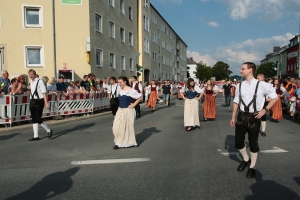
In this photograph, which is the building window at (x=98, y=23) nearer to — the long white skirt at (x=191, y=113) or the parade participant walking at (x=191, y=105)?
the parade participant walking at (x=191, y=105)

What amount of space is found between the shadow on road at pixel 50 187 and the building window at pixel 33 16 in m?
18.8

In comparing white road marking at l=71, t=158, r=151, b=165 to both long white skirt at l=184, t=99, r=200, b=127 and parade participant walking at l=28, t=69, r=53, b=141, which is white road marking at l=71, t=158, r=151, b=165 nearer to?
parade participant walking at l=28, t=69, r=53, b=141

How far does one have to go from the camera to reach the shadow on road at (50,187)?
3854 millimetres

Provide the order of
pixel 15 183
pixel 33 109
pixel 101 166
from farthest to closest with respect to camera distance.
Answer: pixel 33 109 → pixel 101 166 → pixel 15 183

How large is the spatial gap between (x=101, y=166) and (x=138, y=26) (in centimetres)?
3149

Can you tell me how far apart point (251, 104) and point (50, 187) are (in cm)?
340

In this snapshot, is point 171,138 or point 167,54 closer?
point 171,138

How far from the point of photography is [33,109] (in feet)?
25.8

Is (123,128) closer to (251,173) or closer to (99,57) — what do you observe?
(251,173)

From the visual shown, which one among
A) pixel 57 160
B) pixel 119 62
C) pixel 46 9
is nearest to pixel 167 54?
pixel 119 62

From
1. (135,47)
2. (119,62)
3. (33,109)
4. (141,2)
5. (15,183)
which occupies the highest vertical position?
(141,2)

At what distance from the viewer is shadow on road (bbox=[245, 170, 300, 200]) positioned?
12.3 ft

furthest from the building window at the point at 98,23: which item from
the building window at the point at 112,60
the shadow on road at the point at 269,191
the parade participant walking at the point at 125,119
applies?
the shadow on road at the point at 269,191

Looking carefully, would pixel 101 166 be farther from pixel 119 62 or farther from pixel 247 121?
pixel 119 62
